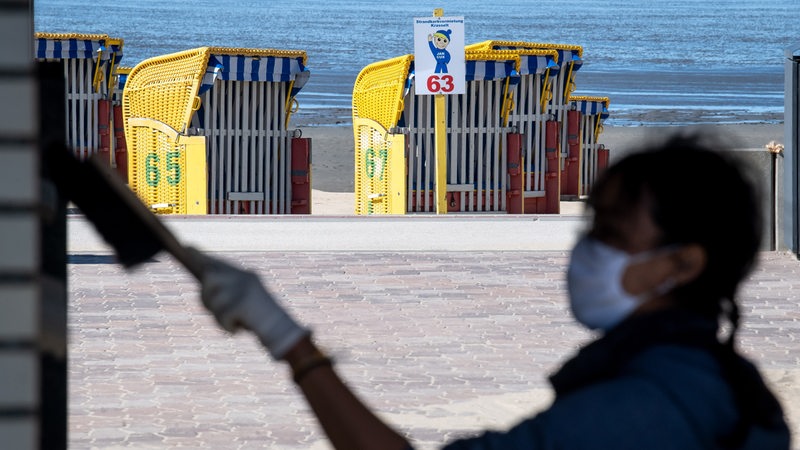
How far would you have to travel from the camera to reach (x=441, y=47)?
46.2 feet

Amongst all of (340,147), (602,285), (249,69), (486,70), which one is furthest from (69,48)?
(602,285)

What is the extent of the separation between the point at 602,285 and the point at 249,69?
12.1 m

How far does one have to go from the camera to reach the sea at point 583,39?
50.4m

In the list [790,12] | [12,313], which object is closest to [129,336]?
[12,313]

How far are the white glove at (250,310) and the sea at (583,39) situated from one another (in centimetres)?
1004

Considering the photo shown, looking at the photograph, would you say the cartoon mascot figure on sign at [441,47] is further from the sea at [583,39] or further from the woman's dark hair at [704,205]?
the woman's dark hair at [704,205]

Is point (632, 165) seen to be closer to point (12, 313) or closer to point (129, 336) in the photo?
point (12, 313)

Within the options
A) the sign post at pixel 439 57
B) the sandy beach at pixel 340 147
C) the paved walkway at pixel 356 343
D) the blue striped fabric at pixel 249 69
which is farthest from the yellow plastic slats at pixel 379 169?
the paved walkway at pixel 356 343

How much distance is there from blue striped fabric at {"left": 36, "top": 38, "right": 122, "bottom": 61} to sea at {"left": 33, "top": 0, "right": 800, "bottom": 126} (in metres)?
8.00

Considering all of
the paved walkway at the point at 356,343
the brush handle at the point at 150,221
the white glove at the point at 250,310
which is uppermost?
the brush handle at the point at 150,221

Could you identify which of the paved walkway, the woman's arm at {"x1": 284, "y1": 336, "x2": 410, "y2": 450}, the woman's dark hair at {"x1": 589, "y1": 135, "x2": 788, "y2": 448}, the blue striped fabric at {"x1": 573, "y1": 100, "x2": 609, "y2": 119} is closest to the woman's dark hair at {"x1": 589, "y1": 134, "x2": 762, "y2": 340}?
the woman's dark hair at {"x1": 589, "y1": 135, "x2": 788, "y2": 448}

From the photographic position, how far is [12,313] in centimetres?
258

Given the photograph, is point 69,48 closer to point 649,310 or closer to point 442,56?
point 442,56

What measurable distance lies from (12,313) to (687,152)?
1202 millimetres
